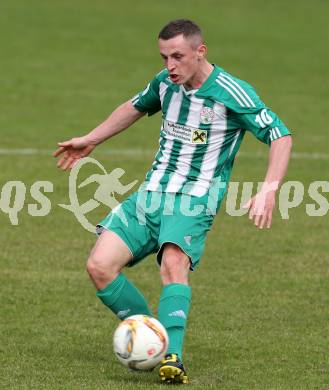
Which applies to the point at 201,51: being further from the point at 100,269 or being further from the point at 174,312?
the point at 174,312

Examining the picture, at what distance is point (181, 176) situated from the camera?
353 inches

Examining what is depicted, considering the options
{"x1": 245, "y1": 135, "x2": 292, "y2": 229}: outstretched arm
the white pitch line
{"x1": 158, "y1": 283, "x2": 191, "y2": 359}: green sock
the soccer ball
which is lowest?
the soccer ball

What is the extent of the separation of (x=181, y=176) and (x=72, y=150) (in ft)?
3.39

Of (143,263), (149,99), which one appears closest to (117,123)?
(149,99)

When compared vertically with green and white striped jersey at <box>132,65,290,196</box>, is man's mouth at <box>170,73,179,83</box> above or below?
above

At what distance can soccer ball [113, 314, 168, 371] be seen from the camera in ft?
26.9

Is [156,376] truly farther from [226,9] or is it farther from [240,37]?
[226,9]

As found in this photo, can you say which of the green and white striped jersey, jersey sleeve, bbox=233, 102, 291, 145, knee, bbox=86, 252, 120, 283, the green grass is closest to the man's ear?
the green and white striped jersey

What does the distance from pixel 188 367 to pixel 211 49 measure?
21327 millimetres

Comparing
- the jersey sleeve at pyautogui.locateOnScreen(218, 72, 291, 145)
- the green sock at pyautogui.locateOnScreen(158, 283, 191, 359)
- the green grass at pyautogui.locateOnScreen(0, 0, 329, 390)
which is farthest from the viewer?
the green grass at pyautogui.locateOnScreen(0, 0, 329, 390)

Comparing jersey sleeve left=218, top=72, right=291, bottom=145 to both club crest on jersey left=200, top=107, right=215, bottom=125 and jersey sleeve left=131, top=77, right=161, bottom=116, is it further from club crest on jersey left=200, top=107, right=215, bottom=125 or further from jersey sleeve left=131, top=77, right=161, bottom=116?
jersey sleeve left=131, top=77, right=161, bottom=116

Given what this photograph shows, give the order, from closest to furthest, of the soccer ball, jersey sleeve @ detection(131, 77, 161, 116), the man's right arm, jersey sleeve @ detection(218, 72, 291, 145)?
the soccer ball, jersey sleeve @ detection(218, 72, 291, 145), jersey sleeve @ detection(131, 77, 161, 116), the man's right arm

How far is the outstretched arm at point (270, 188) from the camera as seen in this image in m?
8.25

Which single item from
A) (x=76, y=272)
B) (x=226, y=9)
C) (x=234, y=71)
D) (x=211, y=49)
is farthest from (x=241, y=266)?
(x=226, y=9)
